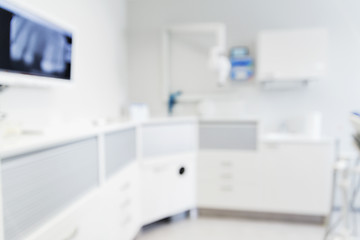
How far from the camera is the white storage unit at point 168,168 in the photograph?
89.4 inches

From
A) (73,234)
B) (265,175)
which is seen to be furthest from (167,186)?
(73,234)

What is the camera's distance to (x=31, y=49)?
49.8 inches

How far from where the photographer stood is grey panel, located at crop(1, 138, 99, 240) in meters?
0.88

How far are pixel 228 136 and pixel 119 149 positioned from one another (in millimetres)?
1229

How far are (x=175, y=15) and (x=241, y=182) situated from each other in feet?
7.23

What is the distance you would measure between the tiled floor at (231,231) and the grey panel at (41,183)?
4.02 feet

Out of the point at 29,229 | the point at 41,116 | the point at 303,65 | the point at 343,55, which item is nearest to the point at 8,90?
the point at 41,116

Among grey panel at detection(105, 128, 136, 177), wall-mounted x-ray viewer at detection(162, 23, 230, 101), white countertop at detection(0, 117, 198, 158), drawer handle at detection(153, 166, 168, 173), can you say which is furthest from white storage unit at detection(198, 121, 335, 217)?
white countertop at detection(0, 117, 198, 158)

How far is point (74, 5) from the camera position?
1.98 meters

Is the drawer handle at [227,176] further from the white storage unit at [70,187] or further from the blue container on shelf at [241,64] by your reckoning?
the blue container on shelf at [241,64]

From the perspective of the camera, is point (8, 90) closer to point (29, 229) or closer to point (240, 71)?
point (29, 229)

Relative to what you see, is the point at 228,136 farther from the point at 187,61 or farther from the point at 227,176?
the point at 187,61

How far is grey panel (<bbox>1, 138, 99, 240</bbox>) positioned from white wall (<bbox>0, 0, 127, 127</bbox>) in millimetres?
491

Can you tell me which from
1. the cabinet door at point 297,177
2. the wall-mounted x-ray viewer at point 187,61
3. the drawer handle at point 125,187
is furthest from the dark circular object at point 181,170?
the wall-mounted x-ray viewer at point 187,61
